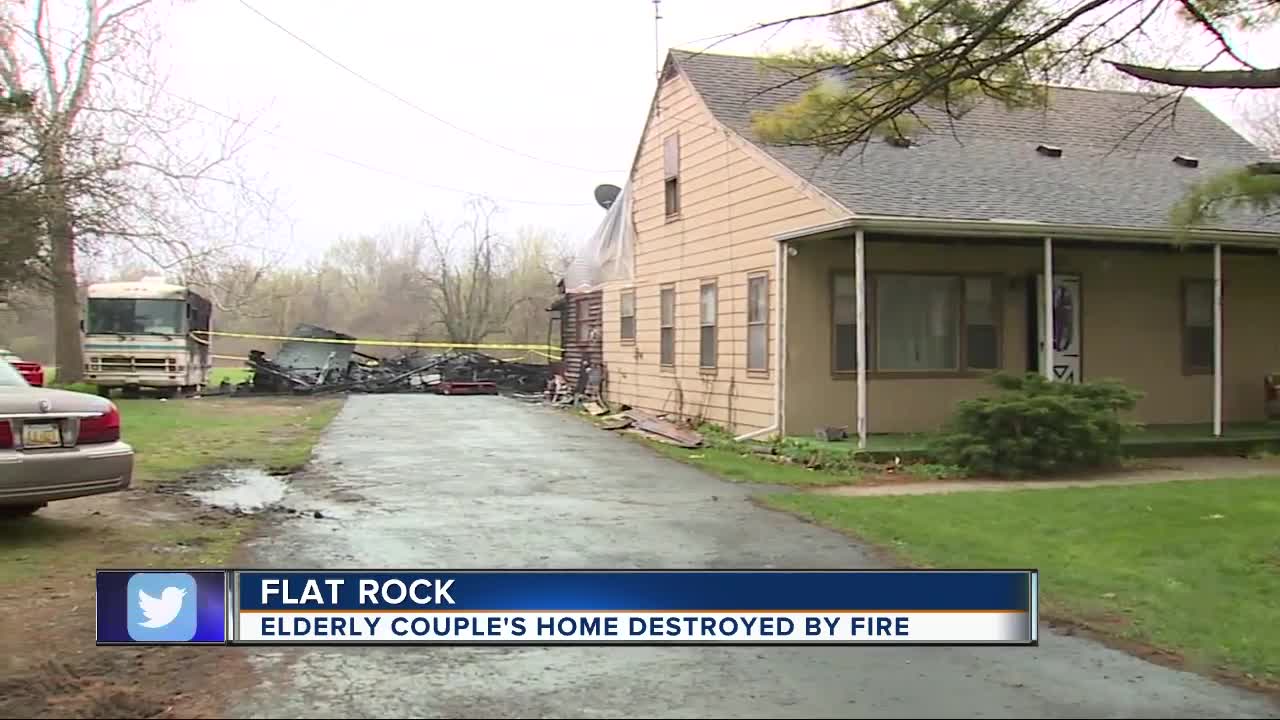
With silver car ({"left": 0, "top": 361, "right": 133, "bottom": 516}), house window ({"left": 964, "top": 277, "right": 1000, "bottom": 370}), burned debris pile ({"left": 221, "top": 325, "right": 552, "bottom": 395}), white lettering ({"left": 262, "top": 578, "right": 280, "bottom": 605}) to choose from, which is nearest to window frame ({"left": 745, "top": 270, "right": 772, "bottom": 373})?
house window ({"left": 964, "top": 277, "right": 1000, "bottom": 370})

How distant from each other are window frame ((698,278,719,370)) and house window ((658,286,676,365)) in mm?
1195

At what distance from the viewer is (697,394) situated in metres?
17.2

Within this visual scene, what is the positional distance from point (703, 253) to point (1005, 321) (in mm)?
4897

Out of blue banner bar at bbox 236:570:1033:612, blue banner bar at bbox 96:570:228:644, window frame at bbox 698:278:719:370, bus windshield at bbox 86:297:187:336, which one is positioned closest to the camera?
blue banner bar at bbox 96:570:228:644

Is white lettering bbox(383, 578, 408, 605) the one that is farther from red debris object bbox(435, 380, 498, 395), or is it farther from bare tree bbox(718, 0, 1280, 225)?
red debris object bbox(435, 380, 498, 395)

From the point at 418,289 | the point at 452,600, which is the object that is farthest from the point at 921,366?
the point at 418,289

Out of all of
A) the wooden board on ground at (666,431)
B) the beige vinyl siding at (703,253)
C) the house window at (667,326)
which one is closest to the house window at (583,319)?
the beige vinyl siding at (703,253)

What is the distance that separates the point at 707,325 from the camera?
1700 centimetres

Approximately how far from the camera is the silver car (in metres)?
6.96

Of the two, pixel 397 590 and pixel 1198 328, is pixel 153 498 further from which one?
pixel 1198 328

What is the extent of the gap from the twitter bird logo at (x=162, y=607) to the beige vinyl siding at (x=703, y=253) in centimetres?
954

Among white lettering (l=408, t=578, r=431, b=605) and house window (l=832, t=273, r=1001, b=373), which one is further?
house window (l=832, t=273, r=1001, b=373)

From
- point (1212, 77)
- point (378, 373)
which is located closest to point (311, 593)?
point (1212, 77)

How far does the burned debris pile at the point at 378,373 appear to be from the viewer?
95.0ft
